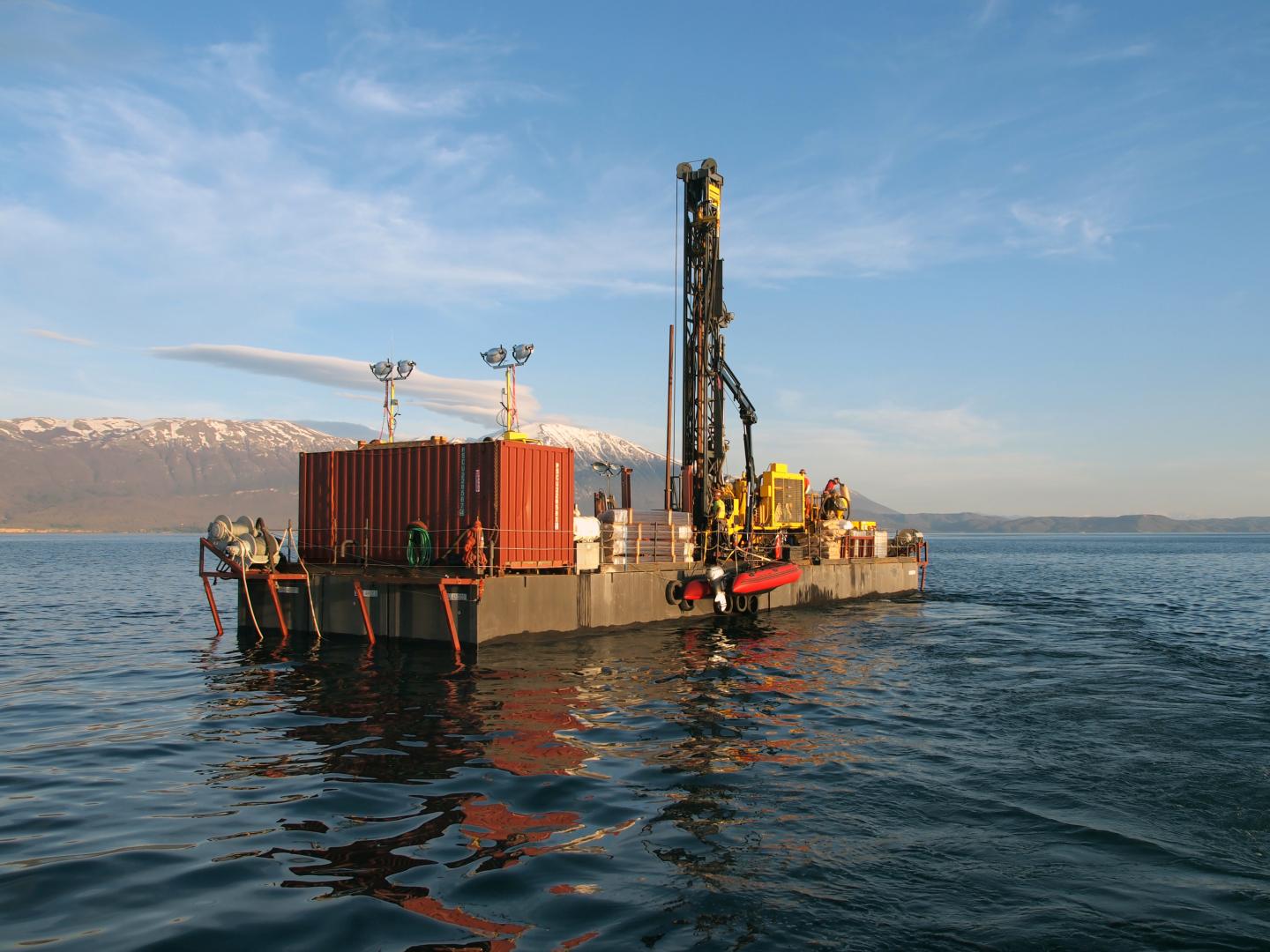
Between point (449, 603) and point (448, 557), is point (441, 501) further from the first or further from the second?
point (449, 603)

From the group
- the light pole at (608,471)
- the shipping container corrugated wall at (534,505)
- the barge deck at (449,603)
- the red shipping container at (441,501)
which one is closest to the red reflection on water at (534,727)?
the barge deck at (449,603)

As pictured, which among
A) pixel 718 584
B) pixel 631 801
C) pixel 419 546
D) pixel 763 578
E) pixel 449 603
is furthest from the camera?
pixel 763 578

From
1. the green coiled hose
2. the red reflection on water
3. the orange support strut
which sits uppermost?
the green coiled hose

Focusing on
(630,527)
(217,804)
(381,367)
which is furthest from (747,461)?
(217,804)

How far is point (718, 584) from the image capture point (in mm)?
34906

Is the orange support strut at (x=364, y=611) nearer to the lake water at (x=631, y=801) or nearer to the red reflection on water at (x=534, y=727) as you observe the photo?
the lake water at (x=631, y=801)

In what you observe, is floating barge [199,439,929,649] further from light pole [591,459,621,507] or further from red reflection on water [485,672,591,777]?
red reflection on water [485,672,591,777]

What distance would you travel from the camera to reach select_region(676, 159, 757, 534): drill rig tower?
41156 mm

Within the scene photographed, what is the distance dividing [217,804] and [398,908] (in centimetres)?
482

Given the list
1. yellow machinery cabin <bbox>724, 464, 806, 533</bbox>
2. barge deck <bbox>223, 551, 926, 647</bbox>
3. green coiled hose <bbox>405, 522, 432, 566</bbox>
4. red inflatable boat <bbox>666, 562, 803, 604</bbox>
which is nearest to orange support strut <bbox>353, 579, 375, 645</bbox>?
barge deck <bbox>223, 551, 926, 647</bbox>

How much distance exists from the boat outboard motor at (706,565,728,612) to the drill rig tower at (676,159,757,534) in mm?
6104

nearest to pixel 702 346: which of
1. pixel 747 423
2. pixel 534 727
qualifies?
pixel 747 423

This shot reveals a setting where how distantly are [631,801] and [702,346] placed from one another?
30.8 meters

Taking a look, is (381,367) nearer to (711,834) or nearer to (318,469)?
(318,469)
